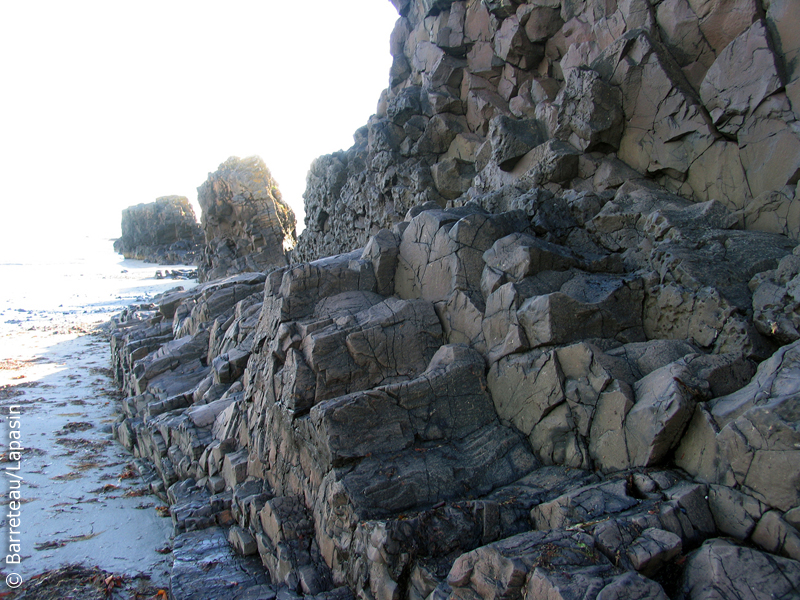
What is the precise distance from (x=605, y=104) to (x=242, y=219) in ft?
82.2

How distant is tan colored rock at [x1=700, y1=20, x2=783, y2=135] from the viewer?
7.75 metres

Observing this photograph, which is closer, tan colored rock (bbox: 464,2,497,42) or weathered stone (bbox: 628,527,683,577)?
weathered stone (bbox: 628,527,683,577)

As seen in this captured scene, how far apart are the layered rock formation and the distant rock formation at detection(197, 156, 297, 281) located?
1395cm

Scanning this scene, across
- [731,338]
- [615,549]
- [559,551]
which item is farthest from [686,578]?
[731,338]

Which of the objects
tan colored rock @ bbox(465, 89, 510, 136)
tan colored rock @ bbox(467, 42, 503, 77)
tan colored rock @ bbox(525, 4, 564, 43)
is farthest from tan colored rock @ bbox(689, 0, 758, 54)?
tan colored rock @ bbox(467, 42, 503, 77)

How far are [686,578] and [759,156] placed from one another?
6.86 meters

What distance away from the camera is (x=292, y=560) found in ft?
19.1

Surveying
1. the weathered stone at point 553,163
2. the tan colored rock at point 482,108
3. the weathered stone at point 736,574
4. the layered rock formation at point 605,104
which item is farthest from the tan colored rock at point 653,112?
the weathered stone at point 736,574

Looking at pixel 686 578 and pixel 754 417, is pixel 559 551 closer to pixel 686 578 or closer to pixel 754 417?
pixel 686 578

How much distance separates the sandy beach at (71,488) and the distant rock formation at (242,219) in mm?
12117

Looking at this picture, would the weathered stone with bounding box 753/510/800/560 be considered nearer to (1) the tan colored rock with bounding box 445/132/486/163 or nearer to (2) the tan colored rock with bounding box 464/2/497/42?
(1) the tan colored rock with bounding box 445/132/486/163

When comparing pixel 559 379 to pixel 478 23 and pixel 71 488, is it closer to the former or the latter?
pixel 71 488

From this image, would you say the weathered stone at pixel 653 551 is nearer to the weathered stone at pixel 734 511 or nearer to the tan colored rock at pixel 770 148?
the weathered stone at pixel 734 511

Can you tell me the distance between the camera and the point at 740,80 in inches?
322
